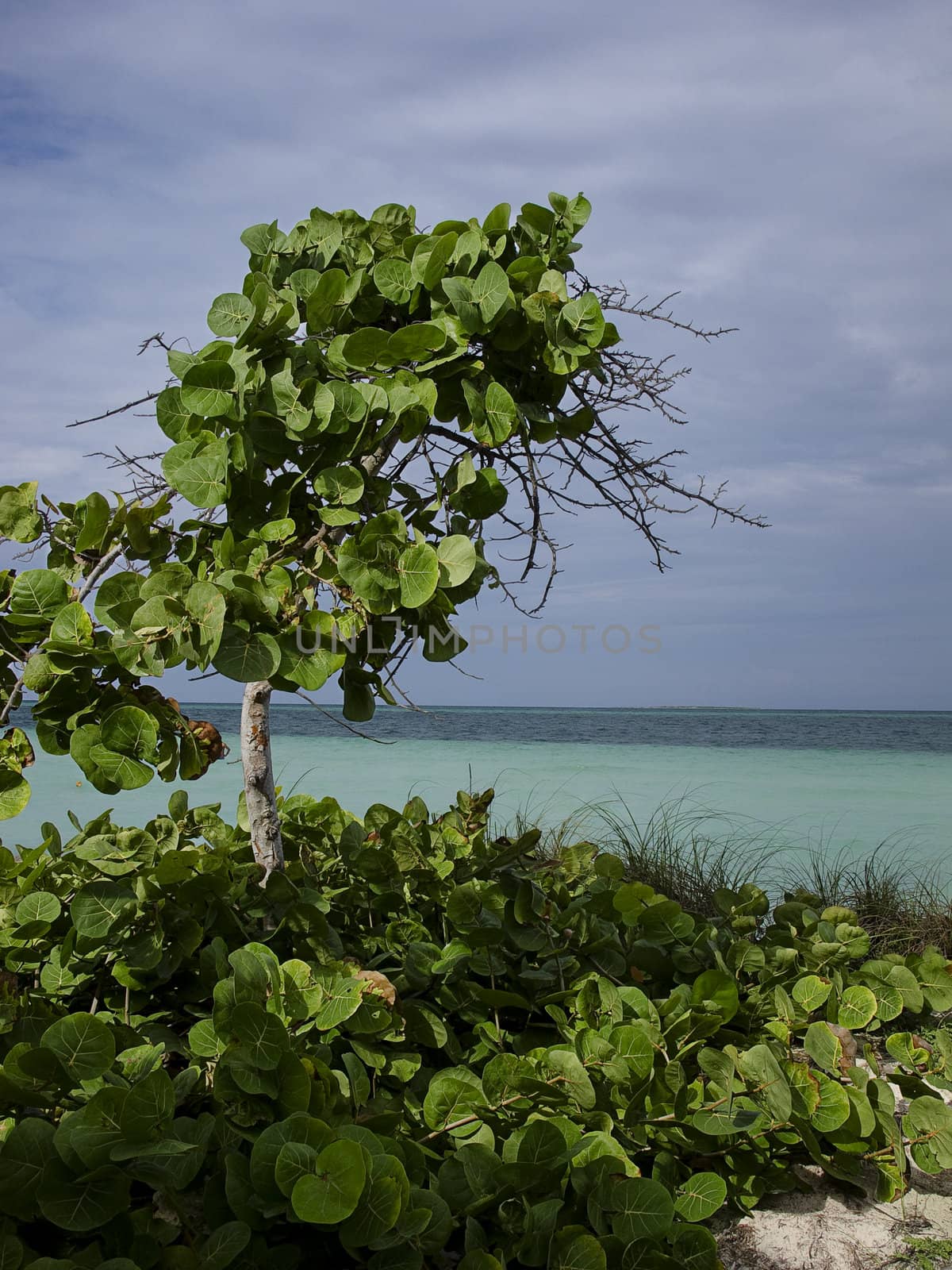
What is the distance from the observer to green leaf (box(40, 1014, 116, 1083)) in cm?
116

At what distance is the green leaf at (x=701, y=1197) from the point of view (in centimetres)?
130

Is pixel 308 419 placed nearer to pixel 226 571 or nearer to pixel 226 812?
pixel 226 571

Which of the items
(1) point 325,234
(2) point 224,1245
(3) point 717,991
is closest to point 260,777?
(2) point 224,1245

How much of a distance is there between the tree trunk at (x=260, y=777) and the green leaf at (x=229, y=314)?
2.07 ft

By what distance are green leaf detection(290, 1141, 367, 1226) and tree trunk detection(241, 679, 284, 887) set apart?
2.44 feet

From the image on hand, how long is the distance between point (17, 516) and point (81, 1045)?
0.81 meters

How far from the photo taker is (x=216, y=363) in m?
1.34

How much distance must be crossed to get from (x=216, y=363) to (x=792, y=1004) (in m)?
1.57

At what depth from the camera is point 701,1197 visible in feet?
4.31

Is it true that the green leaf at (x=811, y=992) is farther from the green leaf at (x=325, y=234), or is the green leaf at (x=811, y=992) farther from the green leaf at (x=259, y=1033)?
the green leaf at (x=325, y=234)

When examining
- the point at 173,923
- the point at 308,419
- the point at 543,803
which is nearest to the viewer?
the point at 308,419

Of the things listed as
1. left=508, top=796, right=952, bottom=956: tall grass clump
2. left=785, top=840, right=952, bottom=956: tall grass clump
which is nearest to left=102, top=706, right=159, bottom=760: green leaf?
left=508, top=796, right=952, bottom=956: tall grass clump

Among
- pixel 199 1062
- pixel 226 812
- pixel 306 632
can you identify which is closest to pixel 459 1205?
pixel 199 1062

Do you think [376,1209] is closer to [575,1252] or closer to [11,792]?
[575,1252]
